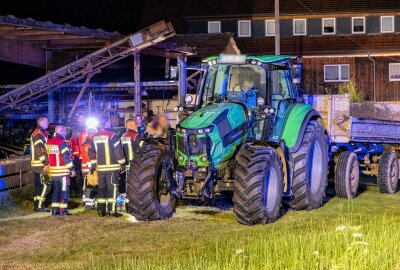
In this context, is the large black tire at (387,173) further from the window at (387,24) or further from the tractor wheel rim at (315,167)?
the window at (387,24)

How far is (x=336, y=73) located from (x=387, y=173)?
1277 inches

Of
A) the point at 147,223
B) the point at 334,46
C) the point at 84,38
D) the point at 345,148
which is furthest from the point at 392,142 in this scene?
the point at 334,46

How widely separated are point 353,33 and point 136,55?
27570 millimetres

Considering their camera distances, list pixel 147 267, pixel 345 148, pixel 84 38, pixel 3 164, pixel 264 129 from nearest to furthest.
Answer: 1. pixel 147 267
2. pixel 264 129
3. pixel 3 164
4. pixel 345 148
5. pixel 84 38

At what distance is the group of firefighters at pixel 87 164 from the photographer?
48.1 feet

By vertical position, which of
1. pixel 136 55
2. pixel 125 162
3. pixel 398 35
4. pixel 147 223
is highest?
pixel 398 35

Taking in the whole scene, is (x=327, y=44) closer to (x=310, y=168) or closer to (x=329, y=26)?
(x=329, y=26)

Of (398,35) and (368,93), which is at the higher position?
(398,35)

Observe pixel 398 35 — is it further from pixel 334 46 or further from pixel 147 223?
pixel 147 223

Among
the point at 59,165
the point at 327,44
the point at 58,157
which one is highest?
the point at 327,44

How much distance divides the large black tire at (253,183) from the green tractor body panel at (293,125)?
4.11ft

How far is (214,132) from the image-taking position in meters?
12.9

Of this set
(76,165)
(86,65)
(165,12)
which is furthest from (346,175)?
(165,12)

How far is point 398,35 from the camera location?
163ft
